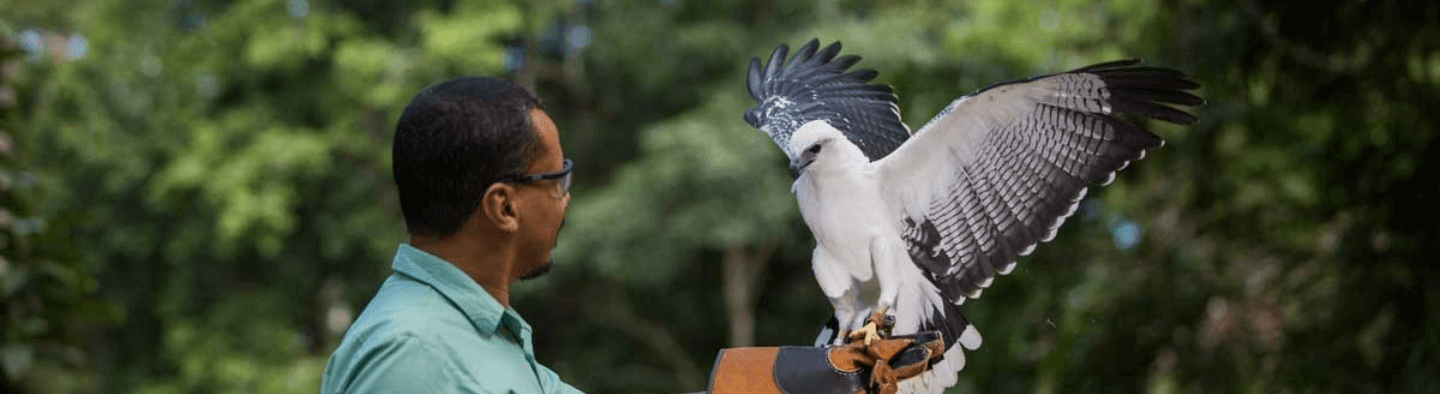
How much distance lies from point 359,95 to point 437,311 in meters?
12.4

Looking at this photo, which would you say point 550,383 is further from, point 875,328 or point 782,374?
point 875,328

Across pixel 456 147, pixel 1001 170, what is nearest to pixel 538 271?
pixel 456 147

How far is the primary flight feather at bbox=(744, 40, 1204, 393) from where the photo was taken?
89.7 inches

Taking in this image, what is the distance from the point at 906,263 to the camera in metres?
2.32

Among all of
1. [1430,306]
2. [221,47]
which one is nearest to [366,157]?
[221,47]

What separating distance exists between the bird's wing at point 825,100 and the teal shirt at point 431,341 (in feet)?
2.58

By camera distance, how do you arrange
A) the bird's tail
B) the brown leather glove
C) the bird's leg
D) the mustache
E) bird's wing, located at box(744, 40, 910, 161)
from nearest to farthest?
the mustache → the brown leather glove → the bird's leg → the bird's tail → bird's wing, located at box(744, 40, 910, 161)

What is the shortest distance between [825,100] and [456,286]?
102 cm

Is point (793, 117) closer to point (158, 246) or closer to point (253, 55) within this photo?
point (253, 55)

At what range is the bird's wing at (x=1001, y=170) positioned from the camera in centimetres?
233

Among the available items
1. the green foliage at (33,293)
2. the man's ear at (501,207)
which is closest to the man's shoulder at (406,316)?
the man's ear at (501,207)

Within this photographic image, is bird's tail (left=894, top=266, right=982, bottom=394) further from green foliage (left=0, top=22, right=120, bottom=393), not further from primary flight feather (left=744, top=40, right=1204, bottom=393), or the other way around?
green foliage (left=0, top=22, right=120, bottom=393)

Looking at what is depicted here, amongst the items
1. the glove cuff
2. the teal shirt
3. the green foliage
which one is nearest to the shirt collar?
the teal shirt

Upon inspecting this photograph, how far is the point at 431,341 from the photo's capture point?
1711 mm
